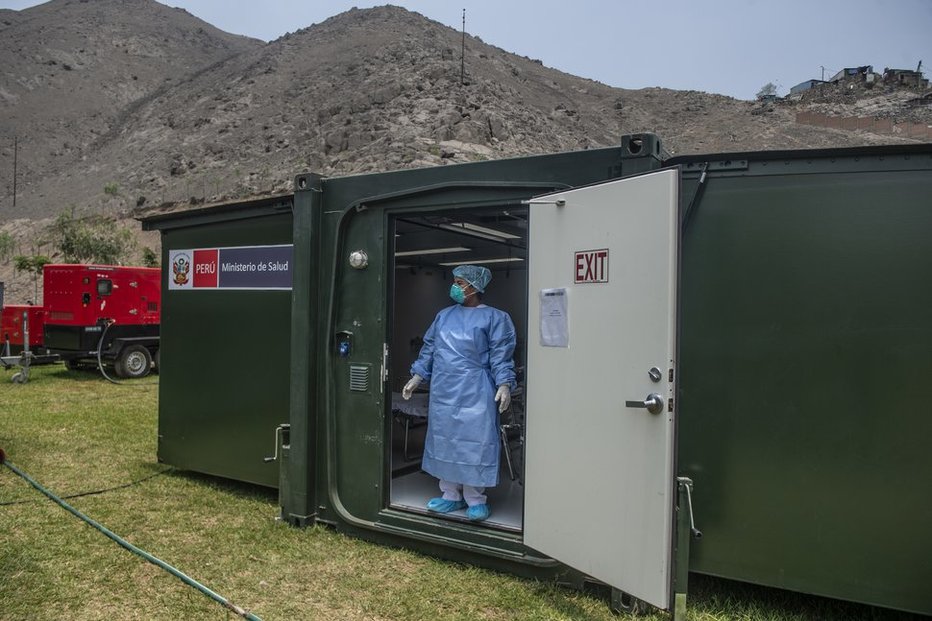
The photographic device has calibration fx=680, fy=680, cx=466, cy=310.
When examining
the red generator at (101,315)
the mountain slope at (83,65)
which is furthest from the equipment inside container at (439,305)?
the mountain slope at (83,65)

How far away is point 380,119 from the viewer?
3416cm

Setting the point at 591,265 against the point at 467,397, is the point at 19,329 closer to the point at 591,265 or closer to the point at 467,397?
the point at 467,397

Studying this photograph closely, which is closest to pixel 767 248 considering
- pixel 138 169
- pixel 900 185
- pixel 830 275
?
pixel 830 275

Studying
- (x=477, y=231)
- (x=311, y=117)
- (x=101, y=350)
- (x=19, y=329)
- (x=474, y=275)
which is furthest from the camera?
(x=311, y=117)

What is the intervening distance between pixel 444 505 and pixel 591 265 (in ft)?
6.82

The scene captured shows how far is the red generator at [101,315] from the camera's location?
38.3ft

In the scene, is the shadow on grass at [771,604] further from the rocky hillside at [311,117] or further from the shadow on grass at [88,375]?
the rocky hillside at [311,117]

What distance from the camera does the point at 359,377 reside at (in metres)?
4.40

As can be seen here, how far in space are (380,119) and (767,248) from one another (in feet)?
107

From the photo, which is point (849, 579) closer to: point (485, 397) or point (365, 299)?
point (485, 397)

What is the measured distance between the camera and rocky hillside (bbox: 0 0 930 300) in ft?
109

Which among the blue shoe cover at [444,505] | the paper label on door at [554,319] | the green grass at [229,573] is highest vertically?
the paper label on door at [554,319]

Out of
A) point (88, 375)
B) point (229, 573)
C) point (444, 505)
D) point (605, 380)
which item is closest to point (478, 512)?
point (444, 505)

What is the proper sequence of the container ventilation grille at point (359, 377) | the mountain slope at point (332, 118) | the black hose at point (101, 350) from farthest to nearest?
the mountain slope at point (332, 118), the black hose at point (101, 350), the container ventilation grille at point (359, 377)
